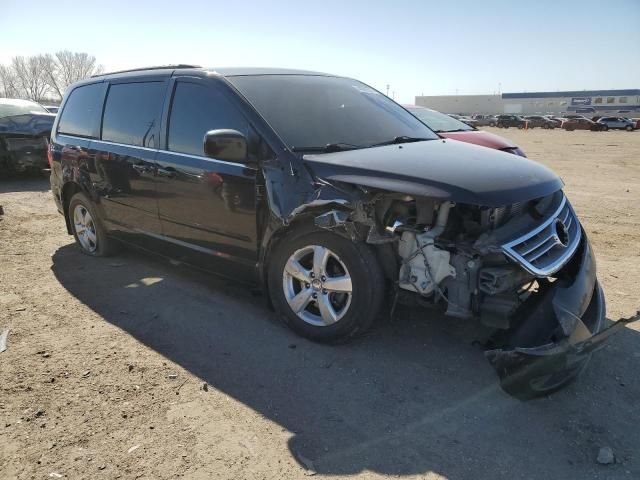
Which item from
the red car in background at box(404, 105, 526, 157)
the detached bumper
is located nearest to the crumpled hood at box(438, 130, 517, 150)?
the red car in background at box(404, 105, 526, 157)

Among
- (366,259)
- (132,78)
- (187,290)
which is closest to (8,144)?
(132,78)

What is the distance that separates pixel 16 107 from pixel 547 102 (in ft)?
335

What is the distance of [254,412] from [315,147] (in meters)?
1.79

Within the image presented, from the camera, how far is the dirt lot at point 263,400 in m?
2.36

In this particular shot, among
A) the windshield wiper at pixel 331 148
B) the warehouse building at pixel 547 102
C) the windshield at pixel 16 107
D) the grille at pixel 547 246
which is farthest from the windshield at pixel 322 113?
the warehouse building at pixel 547 102

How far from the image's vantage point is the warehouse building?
84.6m

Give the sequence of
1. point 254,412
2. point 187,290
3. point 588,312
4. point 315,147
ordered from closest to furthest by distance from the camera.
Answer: point 254,412
point 588,312
point 315,147
point 187,290

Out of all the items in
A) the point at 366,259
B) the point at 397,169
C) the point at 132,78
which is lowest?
the point at 366,259

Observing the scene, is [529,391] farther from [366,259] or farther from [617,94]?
[617,94]

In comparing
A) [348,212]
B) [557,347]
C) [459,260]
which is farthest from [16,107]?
[557,347]

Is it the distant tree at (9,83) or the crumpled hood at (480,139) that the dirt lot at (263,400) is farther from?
the distant tree at (9,83)

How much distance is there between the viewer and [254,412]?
274cm

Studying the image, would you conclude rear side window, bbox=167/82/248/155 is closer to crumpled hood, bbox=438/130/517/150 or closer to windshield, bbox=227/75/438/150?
windshield, bbox=227/75/438/150

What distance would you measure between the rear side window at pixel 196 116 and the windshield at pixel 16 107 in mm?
8399
